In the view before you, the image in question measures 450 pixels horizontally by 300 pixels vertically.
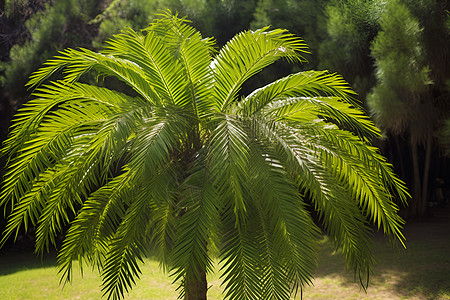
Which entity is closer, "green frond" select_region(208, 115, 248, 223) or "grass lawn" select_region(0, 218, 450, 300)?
"green frond" select_region(208, 115, 248, 223)

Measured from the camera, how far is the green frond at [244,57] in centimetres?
423

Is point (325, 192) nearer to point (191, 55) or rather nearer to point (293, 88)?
point (293, 88)

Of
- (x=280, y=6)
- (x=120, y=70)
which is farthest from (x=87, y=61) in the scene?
(x=280, y=6)

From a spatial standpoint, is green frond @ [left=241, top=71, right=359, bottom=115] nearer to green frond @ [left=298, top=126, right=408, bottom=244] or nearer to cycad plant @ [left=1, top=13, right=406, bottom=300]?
cycad plant @ [left=1, top=13, right=406, bottom=300]

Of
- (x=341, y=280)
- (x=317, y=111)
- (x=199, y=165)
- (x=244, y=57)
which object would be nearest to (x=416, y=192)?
(x=341, y=280)

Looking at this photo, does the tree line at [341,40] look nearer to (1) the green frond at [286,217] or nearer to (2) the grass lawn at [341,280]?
(2) the grass lawn at [341,280]

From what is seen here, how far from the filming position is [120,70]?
4531 mm

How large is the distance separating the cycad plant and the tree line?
3.87 m

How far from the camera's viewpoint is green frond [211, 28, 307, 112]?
4.23 meters

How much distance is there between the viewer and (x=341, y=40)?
9.25m

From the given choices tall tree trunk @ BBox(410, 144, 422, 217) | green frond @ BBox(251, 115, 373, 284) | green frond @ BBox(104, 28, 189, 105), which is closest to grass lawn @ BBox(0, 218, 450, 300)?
tall tree trunk @ BBox(410, 144, 422, 217)

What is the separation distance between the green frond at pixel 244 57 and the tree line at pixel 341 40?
4.16 metres

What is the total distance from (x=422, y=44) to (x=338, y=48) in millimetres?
1780

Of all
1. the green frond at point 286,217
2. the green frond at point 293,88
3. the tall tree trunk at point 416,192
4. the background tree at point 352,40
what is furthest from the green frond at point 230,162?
the tall tree trunk at point 416,192
